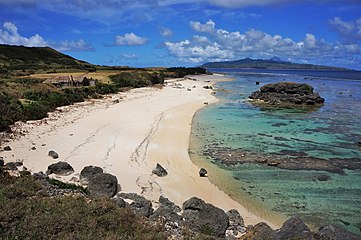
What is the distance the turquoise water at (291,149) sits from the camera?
44.3 feet

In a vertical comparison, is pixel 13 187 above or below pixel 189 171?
above

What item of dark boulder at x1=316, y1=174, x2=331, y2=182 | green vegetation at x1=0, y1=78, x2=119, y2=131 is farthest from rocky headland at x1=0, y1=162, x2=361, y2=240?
green vegetation at x1=0, y1=78, x2=119, y2=131

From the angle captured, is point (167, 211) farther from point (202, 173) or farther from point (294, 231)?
point (202, 173)

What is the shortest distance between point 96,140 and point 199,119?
1345 cm

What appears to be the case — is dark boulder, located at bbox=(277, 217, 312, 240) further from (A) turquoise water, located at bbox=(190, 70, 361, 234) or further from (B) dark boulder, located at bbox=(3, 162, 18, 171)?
(B) dark boulder, located at bbox=(3, 162, 18, 171)

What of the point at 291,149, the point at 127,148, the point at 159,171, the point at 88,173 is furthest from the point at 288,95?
the point at 88,173

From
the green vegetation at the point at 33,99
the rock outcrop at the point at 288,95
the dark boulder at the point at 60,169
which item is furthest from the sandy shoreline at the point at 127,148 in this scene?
the rock outcrop at the point at 288,95

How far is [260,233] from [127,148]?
11.9 m

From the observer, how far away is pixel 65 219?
28.3 feet

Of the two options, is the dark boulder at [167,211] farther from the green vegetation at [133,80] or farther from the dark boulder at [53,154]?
the green vegetation at [133,80]

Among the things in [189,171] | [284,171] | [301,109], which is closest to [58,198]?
[189,171]

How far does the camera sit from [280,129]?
28.6 meters

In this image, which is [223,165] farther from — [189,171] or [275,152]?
[275,152]

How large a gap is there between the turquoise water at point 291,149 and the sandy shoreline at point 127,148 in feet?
4.49
